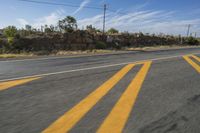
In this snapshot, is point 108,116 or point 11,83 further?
point 11,83

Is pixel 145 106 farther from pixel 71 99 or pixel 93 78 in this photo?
pixel 93 78

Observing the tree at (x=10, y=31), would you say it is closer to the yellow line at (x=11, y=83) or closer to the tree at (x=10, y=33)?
the tree at (x=10, y=33)

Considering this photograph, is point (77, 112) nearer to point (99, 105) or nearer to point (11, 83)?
point (99, 105)

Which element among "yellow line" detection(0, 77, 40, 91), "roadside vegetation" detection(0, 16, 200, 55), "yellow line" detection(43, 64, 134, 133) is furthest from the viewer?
"roadside vegetation" detection(0, 16, 200, 55)

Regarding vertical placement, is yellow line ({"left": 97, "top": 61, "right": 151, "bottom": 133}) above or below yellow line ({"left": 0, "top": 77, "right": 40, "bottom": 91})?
below

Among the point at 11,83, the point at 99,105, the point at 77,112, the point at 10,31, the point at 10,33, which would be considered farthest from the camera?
the point at 10,31

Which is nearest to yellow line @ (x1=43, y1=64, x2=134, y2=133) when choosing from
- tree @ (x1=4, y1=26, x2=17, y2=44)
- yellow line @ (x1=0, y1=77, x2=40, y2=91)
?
yellow line @ (x1=0, y1=77, x2=40, y2=91)

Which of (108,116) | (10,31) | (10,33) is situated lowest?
(108,116)

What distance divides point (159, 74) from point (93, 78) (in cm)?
202

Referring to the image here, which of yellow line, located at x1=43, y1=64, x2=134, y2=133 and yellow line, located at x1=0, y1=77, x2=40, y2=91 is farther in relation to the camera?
yellow line, located at x1=0, y1=77, x2=40, y2=91

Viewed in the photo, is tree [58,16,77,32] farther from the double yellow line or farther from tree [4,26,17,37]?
the double yellow line

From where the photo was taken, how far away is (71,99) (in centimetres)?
368

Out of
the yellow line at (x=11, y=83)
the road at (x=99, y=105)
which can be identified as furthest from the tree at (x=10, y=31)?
the road at (x=99, y=105)

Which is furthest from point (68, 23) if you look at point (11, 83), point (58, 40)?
point (11, 83)
